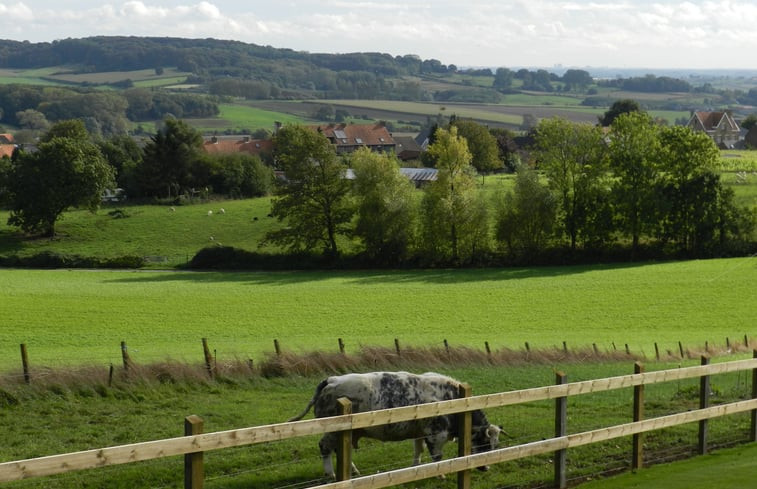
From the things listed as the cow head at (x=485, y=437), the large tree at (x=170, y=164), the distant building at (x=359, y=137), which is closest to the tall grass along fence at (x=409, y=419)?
the cow head at (x=485, y=437)

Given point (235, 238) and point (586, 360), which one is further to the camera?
point (235, 238)

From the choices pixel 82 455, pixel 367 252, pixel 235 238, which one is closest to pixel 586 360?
pixel 82 455

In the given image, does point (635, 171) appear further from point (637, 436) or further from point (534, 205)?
point (637, 436)

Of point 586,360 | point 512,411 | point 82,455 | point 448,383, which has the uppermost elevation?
point 82,455

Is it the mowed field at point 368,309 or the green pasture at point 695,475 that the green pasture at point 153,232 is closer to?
the mowed field at point 368,309

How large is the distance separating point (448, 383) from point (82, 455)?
7.31 metres

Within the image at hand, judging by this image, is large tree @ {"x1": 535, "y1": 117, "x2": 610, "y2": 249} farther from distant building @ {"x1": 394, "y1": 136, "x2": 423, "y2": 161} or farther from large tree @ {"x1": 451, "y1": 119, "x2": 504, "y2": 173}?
distant building @ {"x1": 394, "y1": 136, "x2": 423, "y2": 161}

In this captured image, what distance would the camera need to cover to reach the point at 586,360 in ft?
106

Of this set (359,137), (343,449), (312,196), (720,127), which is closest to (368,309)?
(312,196)

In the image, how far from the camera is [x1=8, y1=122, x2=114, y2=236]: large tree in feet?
285

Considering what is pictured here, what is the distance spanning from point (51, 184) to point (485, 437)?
8146 centimetres

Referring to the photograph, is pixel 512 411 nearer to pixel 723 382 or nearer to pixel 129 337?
pixel 723 382

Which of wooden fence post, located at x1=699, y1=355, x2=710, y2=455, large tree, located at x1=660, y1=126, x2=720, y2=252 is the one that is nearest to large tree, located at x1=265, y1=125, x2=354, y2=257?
large tree, located at x1=660, y1=126, x2=720, y2=252

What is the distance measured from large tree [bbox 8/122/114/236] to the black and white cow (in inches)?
3110
